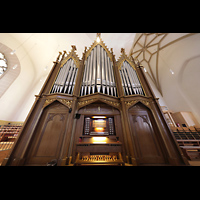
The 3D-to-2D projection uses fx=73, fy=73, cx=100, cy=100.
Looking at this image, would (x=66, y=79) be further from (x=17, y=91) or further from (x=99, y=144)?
(x=17, y=91)

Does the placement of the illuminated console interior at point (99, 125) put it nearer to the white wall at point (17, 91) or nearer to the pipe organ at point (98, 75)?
the pipe organ at point (98, 75)

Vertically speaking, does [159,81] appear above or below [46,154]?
above

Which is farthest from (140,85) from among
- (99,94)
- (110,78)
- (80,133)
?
(80,133)

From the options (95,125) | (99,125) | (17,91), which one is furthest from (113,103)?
(17,91)

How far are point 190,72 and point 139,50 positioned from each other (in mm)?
6291

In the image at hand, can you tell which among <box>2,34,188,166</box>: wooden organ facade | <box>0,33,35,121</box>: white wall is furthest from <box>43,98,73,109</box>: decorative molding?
<box>0,33,35,121</box>: white wall

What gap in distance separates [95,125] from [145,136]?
1.95 m

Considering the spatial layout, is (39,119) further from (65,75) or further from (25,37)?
(25,37)

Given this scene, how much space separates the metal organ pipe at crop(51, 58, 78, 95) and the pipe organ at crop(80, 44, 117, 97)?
57 centimetres

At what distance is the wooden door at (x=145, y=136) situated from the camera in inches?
96.1

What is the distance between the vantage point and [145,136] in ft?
8.97

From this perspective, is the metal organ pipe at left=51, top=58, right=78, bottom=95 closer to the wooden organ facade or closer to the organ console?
the wooden organ facade

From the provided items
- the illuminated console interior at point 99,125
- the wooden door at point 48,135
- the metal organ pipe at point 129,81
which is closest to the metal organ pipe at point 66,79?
the wooden door at point 48,135
